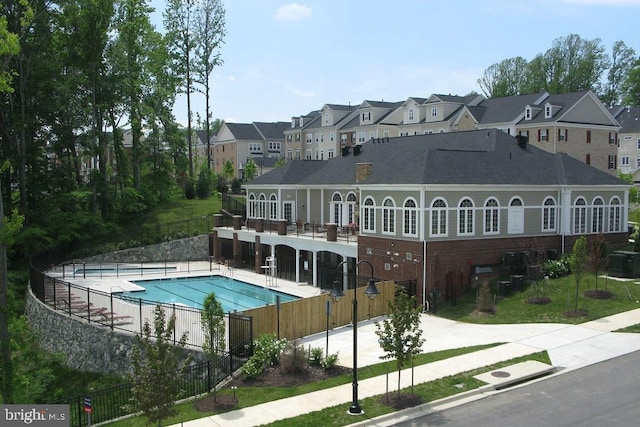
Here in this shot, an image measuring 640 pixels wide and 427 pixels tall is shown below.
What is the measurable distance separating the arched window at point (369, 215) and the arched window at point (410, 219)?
2.22m

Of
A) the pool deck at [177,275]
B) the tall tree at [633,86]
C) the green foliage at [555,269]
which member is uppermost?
the tall tree at [633,86]

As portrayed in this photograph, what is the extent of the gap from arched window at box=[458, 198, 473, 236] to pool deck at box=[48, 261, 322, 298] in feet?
27.9

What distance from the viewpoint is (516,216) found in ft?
98.2

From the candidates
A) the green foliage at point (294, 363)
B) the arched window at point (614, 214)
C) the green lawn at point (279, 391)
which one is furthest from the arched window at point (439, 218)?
the green foliage at point (294, 363)

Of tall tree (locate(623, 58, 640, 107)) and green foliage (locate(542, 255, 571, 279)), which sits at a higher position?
tall tree (locate(623, 58, 640, 107))

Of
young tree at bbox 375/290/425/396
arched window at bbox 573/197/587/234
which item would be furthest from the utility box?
young tree at bbox 375/290/425/396

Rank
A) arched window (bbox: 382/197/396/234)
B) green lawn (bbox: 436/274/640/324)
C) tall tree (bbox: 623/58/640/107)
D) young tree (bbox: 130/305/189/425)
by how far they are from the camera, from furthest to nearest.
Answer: tall tree (bbox: 623/58/640/107) → arched window (bbox: 382/197/396/234) → green lawn (bbox: 436/274/640/324) → young tree (bbox: 130/305/189/425)

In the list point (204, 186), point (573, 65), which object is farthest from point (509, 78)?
point (204, 186)

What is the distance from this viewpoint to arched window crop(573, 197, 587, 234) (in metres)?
31.3

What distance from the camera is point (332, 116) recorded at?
3014 inches

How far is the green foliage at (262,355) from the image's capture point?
18.0m

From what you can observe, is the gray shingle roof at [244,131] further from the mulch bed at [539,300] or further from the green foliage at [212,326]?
the green foliage at [212,326]

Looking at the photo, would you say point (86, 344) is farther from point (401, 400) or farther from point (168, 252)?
point (168, 252)

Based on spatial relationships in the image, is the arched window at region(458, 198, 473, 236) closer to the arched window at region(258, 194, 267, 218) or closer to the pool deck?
the pool deck
